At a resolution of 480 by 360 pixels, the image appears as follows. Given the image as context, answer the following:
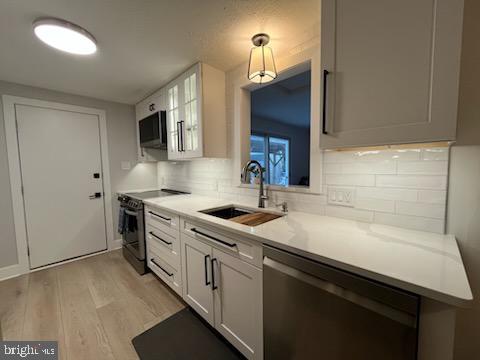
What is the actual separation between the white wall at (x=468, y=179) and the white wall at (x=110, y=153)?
363 cm

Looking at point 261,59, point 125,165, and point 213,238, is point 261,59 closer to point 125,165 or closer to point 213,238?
point 213,238

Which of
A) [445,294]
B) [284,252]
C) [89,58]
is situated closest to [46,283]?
[89,58]

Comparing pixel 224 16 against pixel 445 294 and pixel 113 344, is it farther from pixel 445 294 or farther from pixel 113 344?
pixel 113 344

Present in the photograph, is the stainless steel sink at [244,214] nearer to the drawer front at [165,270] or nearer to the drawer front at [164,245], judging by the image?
the drawer front at [164,245]

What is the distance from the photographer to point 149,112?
280cm

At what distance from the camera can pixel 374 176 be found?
3.97ft

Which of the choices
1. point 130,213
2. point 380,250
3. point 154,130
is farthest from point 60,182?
point 380,250

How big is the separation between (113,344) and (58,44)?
2267mm

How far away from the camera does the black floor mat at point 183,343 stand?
1.37m

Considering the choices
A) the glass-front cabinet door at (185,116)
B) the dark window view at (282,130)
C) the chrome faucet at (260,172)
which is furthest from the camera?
the dark window view at (282,130)

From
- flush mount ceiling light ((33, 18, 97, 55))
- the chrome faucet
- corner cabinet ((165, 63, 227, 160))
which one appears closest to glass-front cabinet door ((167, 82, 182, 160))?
corner cabinet ((165, 63, 227, 160))

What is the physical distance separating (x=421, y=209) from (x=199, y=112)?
1814mm

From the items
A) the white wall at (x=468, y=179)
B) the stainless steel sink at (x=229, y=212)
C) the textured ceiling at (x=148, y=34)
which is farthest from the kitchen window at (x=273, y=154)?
the white wall at (x=468, y=179)

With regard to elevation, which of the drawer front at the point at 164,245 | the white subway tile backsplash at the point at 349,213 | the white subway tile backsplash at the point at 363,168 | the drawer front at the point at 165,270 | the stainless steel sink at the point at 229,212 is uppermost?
the white subway tile backsplash at the point at 363,168
